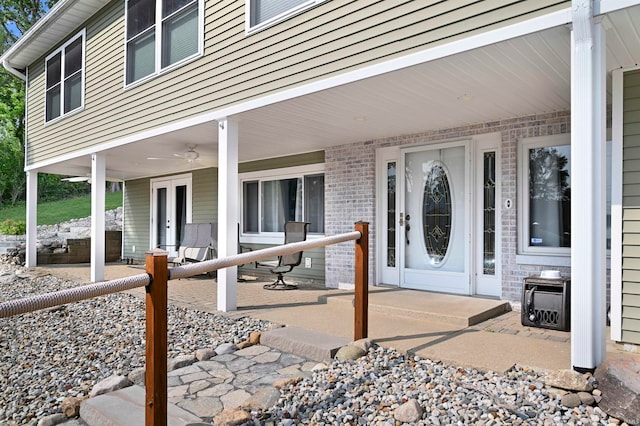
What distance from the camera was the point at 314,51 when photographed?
4277 mm

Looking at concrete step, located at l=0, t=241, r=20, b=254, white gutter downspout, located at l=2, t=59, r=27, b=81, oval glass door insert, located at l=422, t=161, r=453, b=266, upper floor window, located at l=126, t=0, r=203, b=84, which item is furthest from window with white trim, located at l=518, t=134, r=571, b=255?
concrete step, located at l=0, t=241, r=20, b=254

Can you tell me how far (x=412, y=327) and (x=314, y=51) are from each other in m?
2.82

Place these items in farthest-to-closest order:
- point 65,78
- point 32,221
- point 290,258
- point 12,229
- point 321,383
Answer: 1. point 12,229
2. point 32,221
3. point 65,78
4. point 290,258
5. point 321,383

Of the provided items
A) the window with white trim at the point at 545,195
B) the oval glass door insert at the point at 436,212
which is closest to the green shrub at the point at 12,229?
the oval glass door insert at the point at 436,212

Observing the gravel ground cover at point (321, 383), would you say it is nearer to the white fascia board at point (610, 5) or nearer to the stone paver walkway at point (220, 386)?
the stone paver walkway at point (220, 386)

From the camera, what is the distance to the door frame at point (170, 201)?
9.94 m

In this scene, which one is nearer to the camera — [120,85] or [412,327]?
[412,327]

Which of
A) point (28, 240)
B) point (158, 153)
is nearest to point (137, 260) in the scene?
point (28, 240)

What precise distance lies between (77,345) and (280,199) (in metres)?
4.22

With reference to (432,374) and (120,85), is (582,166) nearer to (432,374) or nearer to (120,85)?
(432,374)

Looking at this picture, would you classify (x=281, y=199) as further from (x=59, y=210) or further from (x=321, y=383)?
(x=59, y=210)

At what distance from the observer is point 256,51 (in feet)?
16.1

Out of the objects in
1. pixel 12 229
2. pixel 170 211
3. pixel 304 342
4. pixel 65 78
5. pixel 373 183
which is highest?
pixel 65 78

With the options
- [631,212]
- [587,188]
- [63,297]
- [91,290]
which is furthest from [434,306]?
[63,297]
